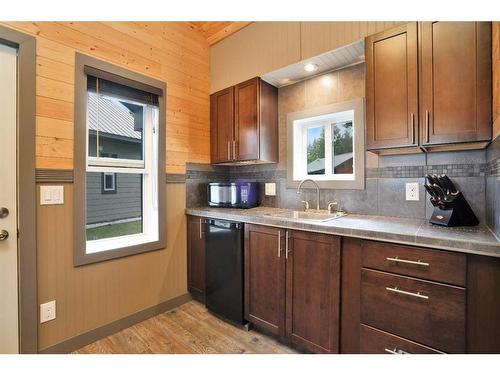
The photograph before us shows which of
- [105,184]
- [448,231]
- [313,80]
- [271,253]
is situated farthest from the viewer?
[313,80]

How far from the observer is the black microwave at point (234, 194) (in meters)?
2.48

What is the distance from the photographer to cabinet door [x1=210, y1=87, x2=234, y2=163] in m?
2.58

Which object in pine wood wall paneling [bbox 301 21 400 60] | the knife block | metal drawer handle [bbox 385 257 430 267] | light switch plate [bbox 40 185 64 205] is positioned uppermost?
pine wood wall paneling [bbox 301 21 400 60]

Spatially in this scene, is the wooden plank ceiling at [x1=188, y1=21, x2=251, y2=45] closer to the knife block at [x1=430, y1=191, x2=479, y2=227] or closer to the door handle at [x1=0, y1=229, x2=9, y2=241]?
the knife block at [x1=430, y1=191, x2=479, y2=227]

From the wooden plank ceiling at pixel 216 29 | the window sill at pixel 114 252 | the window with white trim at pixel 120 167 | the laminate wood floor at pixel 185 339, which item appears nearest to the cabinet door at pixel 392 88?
the wooden plank ceiling at pixel 216 29

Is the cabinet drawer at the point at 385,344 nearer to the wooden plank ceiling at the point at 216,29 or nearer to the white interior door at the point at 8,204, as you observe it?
the white interior door at the point at 8,204

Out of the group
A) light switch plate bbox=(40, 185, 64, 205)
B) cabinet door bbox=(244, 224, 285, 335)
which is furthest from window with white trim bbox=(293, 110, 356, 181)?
light switch plate bbox=(40, 185, 64, 205)

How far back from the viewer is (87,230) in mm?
1981

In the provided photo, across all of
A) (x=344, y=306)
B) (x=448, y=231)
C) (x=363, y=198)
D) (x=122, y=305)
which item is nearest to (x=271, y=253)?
(x=344, y=306)

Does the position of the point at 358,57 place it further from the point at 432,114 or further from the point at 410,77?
the point at 432,114

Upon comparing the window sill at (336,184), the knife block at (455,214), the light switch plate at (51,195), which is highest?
the window sill at (336,184)

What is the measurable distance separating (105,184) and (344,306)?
208 centimetres

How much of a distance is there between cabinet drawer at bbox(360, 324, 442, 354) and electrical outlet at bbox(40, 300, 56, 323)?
6.71 feet

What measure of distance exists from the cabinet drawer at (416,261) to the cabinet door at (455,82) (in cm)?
69
